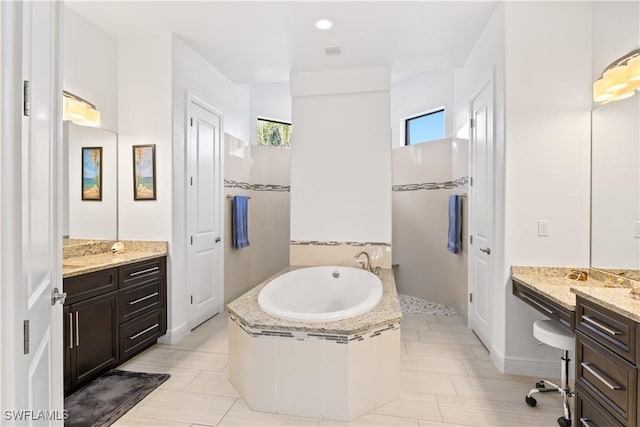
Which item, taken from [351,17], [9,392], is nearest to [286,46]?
[351,17]

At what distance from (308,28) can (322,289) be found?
8.09 ft

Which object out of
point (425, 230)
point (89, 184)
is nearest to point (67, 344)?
point (89, 184)

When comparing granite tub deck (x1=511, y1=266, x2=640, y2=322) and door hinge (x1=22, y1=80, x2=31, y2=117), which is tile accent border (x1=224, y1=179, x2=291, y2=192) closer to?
granite tub deck (x1=511, y1=266, x2=640, y2=322)

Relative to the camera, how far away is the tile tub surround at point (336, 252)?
381 cm

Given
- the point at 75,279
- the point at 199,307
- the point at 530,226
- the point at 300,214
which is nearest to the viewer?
the point at 75,279

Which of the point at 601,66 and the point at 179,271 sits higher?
the point at 601,66

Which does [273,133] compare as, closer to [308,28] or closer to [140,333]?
[308,28]

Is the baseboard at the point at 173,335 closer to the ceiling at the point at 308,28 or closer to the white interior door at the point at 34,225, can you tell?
the white interior door at the point at 34,225

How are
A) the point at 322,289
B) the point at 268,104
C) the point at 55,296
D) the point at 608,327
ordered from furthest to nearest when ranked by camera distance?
1. the point at 268,104
2. the point at 322,289
3. the point at 608,327
4. the point at 55,296

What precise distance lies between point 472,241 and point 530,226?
0.88 meters

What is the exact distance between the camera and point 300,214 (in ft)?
13.1

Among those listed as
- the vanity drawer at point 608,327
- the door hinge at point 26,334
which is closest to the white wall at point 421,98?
the vanity drawer at point 608,327

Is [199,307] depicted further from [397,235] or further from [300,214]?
[397,235]

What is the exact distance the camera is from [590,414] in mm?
1584
